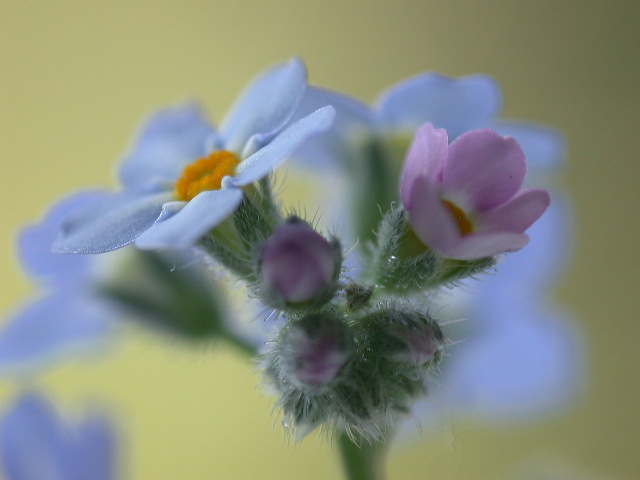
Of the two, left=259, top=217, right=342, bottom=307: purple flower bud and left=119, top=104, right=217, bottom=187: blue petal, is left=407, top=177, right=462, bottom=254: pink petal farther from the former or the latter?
left=119, top=104, right=217, bottom=187: blue petal

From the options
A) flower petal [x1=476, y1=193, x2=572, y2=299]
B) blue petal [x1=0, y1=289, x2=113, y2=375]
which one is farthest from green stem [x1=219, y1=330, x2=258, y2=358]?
flower petal [x1=476, y1=193, x2=572, y2=299]

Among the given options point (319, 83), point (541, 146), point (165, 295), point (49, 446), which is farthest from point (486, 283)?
point (319, 83)

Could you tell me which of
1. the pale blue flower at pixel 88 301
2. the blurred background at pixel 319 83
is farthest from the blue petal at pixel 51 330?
the blurred background at pixel 319 83

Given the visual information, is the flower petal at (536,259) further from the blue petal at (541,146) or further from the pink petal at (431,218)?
the pink petal at (431,218)

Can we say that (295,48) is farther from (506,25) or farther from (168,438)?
(168,438)

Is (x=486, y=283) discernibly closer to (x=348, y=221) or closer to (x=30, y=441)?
(x=348, y=221)

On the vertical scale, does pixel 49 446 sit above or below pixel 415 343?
below
